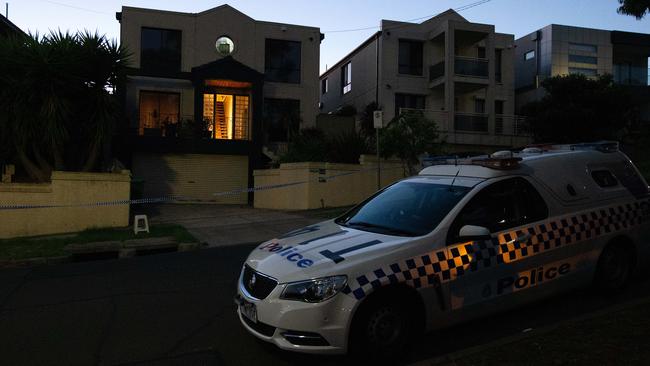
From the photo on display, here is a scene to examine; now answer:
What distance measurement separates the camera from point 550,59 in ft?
93.3

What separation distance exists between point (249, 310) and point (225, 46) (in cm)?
2019

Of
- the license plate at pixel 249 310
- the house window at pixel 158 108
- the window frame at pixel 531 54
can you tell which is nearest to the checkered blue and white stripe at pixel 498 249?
the license plate at pixel 249 310

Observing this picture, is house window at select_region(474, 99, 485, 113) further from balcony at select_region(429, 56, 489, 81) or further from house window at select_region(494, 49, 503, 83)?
balcony at select_region(429, 56, 489, 81)

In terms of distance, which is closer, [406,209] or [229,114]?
[406,209]

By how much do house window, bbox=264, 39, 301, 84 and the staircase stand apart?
8.27 ft

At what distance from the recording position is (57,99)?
13.5m

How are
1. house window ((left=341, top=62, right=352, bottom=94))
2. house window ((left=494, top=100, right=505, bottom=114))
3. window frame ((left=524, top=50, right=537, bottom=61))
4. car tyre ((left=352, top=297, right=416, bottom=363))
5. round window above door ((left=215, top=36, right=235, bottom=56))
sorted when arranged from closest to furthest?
car tyre ((left=352, top=297, right=416, bottom=363)) < round window above door ((left=215, top=36, right=235, bottom=56)) < house window ((left=494, top=100, right=505, bottom=114)) < house window ((left=341, top=62, right=352, bottom=94)) < window frame ((left=524, top=50, right=537, bottom=61))

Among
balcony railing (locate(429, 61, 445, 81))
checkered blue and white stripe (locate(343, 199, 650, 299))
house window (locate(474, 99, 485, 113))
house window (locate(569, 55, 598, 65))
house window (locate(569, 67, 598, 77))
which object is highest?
house window (locate(569, 55, 598, 65))

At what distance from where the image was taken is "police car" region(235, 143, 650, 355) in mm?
3934

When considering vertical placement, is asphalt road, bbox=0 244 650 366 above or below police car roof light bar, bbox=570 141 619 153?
below

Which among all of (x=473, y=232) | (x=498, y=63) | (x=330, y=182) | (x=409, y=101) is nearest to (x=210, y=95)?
(x=330, y=182)

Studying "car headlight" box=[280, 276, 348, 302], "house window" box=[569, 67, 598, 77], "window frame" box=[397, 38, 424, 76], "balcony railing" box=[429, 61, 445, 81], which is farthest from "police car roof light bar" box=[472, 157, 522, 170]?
"house window" box=[569, 67, 598, 77]

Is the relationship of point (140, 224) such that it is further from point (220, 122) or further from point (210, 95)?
point (210, 95)

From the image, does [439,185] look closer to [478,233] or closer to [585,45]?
[478,233]
